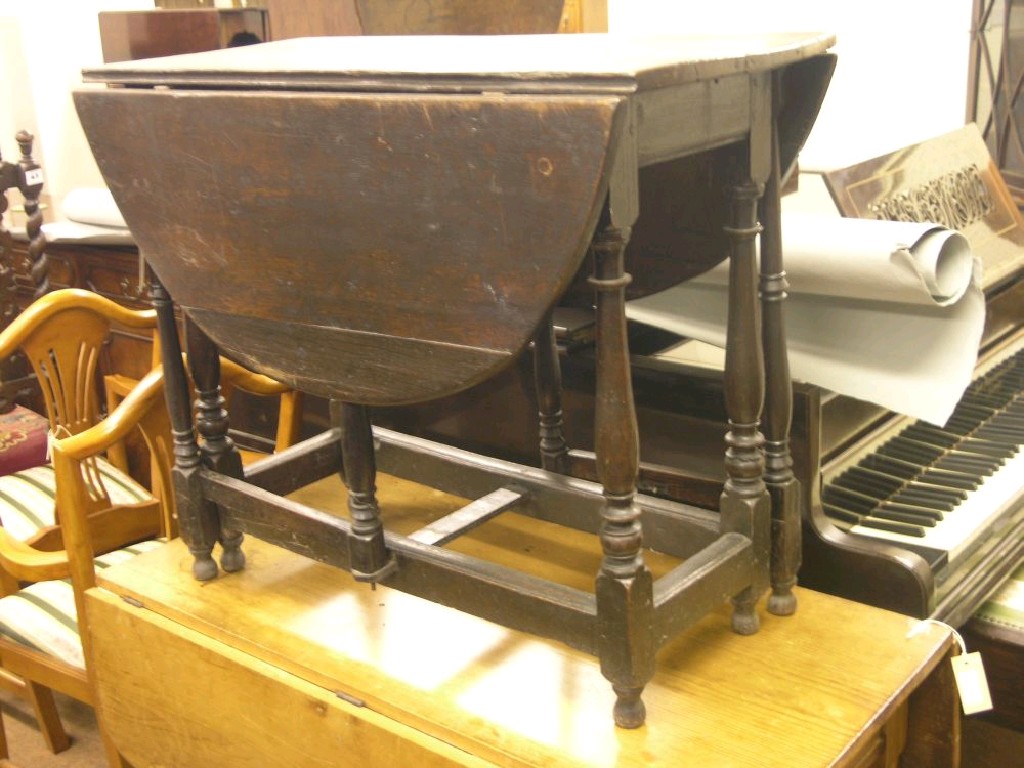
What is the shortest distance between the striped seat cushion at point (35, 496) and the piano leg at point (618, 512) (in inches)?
57.4

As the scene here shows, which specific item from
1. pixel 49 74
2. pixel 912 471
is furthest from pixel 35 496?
pixel 49 74

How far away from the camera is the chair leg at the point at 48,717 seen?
2363 millimetres

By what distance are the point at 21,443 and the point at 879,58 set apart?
240 centimetres

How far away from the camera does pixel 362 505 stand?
1.47 metres

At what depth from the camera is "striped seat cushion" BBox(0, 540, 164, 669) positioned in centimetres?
202

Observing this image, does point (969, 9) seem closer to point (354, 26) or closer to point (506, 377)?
point (354, 26)

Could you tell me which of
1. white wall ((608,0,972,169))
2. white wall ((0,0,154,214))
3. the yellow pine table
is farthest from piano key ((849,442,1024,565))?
white wall ((0,0,154,214))

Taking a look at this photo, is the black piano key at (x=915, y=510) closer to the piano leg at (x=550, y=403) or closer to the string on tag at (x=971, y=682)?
the string on tag at (x=971, y=682)

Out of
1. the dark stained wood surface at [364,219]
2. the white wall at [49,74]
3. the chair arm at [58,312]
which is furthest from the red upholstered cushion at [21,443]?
the dark stained wood surface at [364,219]

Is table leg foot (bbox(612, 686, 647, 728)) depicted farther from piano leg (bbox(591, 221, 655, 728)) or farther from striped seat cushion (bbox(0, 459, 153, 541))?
striped seat cushion (bbox(0, 459, 153, 541))

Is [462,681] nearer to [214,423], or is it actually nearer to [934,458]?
[214,423]

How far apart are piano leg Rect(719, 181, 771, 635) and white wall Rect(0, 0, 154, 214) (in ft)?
10.4

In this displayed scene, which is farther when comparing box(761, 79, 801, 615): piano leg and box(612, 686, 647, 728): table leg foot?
box(761, 79, 801, 615): piano leg

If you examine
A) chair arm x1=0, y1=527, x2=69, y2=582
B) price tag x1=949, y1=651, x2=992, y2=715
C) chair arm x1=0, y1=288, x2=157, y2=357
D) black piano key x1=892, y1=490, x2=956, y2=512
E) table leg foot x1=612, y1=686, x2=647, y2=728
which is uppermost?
chair arm x1=0, y1=288, x2=157, y2=357
